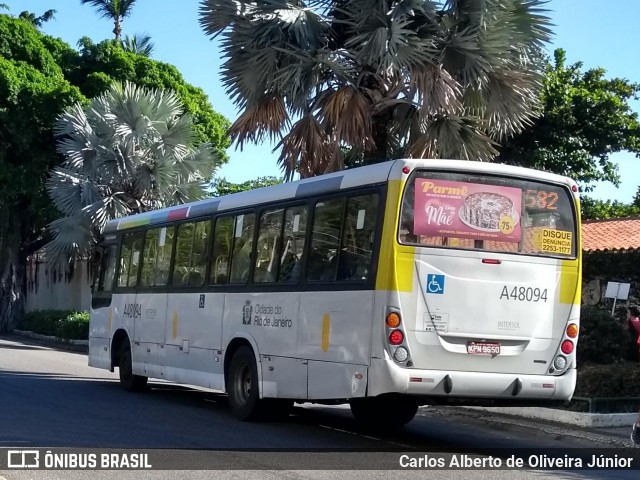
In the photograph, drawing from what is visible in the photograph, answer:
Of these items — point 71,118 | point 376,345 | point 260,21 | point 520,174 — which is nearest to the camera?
point 376,345

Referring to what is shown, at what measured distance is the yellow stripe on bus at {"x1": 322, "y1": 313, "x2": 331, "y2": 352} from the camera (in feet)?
37.7

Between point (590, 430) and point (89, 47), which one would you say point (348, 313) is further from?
point (89, 47)

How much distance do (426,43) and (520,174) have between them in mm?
6656

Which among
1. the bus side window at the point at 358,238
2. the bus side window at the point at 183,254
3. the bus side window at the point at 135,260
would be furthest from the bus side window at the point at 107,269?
the bus side window at the point at 358,238

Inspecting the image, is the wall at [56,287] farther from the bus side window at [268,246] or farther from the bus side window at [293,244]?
the bus side window at [293,244]

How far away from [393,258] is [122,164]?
2072 cm

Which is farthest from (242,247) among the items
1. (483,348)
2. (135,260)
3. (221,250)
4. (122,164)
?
(122,164)

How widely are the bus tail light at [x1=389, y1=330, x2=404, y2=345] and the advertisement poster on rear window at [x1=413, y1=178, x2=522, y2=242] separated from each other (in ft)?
3.64

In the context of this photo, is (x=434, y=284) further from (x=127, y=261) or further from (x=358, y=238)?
(x=127, y=261)

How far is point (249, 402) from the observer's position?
13.3 m

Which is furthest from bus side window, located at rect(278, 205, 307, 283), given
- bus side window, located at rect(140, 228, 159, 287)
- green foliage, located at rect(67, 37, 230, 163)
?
green foliage, located at rect(67, 37, 230, 163)

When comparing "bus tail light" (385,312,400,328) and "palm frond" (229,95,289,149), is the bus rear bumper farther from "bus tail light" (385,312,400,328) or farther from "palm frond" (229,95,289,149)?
"palm frond" (229,95,289,149)

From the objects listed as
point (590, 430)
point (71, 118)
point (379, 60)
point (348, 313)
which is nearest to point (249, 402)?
point (348, 313)

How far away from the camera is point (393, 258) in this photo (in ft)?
34.4
